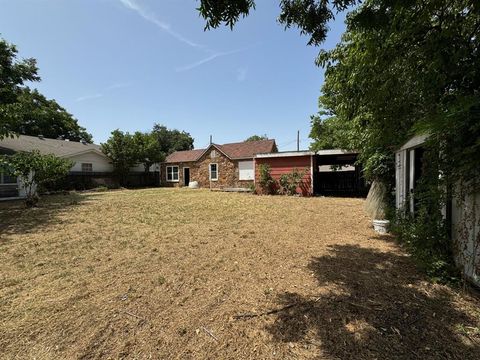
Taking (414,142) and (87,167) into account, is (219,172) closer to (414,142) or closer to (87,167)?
(87,167)

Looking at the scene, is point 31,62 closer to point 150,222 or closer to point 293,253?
point 150,222

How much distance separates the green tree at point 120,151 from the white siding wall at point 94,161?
2.27 ft

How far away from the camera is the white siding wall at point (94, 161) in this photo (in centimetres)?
2044

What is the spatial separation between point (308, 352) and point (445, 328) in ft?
4.77

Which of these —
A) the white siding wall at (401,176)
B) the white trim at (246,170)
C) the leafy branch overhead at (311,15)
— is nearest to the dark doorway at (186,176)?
the white trim at (246,170)

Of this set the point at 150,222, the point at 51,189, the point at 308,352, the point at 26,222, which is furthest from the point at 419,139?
the point at 51,189

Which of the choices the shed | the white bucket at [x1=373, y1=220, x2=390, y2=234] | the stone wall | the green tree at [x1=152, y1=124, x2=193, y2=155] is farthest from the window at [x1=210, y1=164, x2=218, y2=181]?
the green tree at [x1=152, y1=124, x2=193, y2=155]

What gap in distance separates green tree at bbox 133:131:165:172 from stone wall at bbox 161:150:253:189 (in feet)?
8.40

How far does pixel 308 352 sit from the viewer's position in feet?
7.16

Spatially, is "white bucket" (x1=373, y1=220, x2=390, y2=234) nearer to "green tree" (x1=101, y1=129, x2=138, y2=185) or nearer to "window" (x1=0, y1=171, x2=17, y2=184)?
"window" (x1=0, y1=171, x2=17, y2=184)

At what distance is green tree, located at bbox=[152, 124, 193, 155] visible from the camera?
45500 millimetres

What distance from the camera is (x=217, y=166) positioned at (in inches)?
861

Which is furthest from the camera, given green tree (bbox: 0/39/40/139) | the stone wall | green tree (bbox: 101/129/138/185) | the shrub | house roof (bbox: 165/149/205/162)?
house roof (bbox: 165/149/205/162)

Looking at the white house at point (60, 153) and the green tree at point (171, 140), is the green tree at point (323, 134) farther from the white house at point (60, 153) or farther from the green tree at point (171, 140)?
the green tree at point (171, 140)
